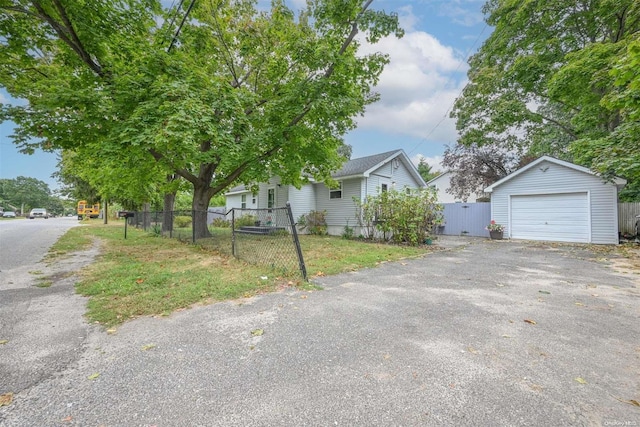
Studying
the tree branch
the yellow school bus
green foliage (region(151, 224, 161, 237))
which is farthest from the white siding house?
the yellow school bus

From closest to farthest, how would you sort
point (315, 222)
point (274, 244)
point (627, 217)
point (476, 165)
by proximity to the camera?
point (274, 244) → point (627, 217) → point (315, 222) → point (476, 165)

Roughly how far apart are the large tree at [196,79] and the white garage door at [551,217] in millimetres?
8815

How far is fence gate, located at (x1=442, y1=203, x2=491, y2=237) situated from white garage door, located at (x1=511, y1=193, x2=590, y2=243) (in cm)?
183

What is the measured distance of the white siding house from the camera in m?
14.4

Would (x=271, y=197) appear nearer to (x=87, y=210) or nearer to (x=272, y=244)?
(x=272, y=244)

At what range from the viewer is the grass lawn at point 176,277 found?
392cm

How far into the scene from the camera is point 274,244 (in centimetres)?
632

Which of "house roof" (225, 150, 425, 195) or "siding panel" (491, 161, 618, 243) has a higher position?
"house roof" (225, 150, 425, 195)

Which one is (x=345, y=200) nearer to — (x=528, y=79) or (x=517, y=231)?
(x=517, y=231)

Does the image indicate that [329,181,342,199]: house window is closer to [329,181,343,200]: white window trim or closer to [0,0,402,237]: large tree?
[329,181,343,200]: white window trim

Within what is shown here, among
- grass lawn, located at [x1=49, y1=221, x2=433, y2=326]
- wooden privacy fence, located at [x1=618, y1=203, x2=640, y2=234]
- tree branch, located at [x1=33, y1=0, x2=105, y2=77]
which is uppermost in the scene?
tree branch, located at [x1=33, y1=0, x2=105, y2=77]

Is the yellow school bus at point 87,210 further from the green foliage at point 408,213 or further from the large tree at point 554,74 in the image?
the large tree at point 554,74

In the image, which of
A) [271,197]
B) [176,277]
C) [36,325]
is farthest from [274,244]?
[271,197]

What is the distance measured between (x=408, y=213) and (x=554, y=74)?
9386mm
